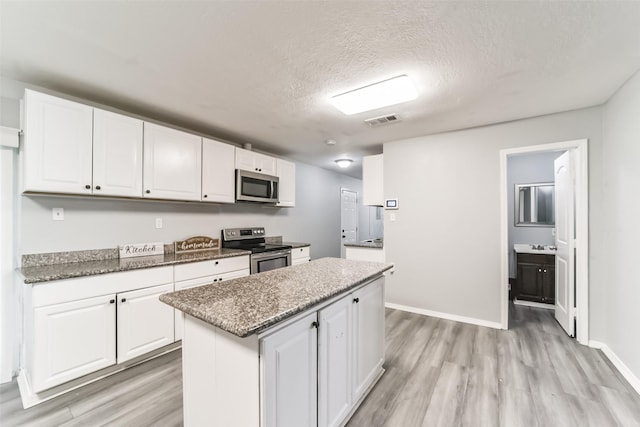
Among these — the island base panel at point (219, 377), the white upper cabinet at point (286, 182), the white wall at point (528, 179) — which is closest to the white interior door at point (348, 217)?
the white upper cabinet at point (286, 182)

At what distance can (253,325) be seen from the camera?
0.98 m

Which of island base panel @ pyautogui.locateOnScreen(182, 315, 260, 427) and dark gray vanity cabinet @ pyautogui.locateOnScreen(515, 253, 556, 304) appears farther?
dark gray vanity cabinet @ pyautogui.locateOnScreen(515, 253, 556, 304)

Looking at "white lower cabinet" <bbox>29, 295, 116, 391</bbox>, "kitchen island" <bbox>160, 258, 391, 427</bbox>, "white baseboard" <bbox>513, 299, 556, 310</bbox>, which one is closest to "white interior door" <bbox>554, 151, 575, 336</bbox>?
"white baseboard" <bbox>513, 299, 556, 310</bbox>

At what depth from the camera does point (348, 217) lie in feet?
21.1

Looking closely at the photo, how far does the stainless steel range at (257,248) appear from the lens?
10.8 feet

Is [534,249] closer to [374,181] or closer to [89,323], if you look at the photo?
[374,181]

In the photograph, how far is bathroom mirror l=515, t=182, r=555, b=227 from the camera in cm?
415

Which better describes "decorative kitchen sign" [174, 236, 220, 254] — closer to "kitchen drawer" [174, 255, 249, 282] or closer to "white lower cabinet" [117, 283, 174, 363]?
"kitchen drawer" [174, 255, 249, 282]

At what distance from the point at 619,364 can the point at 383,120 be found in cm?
298

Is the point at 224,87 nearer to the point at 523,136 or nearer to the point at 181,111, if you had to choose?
the point at 181,111

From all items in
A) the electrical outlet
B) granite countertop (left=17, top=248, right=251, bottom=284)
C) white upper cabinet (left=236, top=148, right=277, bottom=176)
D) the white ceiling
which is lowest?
granite countertop (left=17, top=248, right=251, bottom=284)

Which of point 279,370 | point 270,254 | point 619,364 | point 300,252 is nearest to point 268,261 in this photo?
point 270,254

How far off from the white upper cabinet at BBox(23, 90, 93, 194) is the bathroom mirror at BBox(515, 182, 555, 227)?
565 cm

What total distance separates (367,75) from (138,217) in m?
2.60
